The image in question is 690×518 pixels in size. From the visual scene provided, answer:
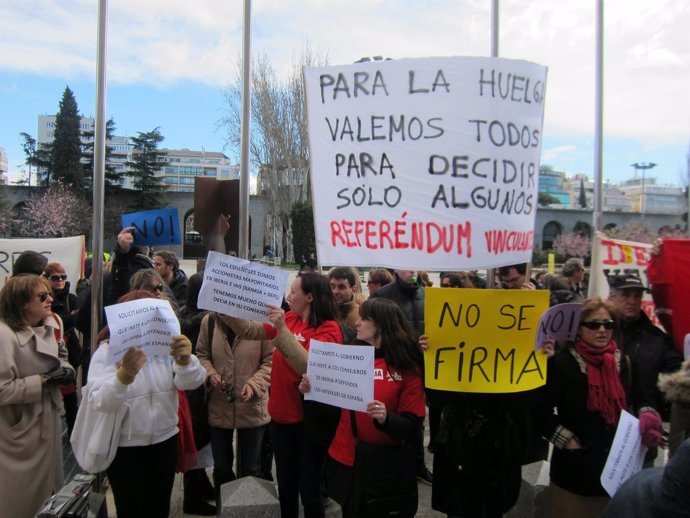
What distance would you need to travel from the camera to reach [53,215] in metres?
43.4

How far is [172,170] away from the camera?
12512cm

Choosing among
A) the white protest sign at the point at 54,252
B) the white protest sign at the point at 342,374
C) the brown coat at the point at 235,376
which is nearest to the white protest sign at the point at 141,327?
the white protest sign at the point at 342,374

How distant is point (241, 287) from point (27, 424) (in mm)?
1414

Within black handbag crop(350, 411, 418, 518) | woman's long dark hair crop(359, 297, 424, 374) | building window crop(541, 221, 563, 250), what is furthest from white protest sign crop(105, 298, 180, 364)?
building window crop(541, 221, 563, 250)

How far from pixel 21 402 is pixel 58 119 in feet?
186

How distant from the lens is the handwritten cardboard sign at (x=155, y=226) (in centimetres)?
414

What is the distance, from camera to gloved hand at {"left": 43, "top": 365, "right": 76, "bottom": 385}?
3.20 metres

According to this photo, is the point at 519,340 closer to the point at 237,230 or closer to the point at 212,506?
the point at 237,230

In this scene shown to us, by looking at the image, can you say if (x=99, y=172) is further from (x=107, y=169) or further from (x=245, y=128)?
(x=107, y=169)

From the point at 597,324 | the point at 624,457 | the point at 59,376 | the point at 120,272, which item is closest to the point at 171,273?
the point at 120,272

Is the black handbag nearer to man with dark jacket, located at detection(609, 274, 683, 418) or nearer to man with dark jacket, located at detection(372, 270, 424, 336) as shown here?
man with dark jacket, located at detection(609, 274, 683, 418)

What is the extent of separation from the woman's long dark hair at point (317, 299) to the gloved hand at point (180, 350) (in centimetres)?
75

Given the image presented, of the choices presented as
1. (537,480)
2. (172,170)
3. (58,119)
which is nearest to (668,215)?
(58,119)

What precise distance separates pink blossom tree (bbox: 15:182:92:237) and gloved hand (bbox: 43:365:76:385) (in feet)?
140
